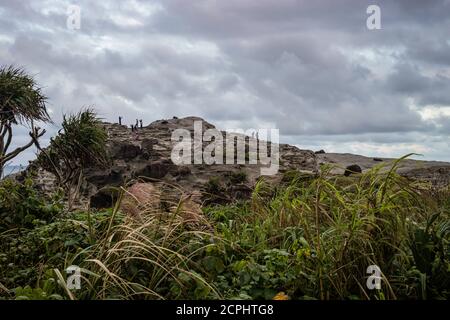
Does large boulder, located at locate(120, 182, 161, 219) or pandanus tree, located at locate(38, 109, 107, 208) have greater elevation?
pandanus tree, located at locate(38, 109, 107, 208)

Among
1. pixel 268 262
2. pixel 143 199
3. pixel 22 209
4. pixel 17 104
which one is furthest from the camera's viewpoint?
pixel 17 104

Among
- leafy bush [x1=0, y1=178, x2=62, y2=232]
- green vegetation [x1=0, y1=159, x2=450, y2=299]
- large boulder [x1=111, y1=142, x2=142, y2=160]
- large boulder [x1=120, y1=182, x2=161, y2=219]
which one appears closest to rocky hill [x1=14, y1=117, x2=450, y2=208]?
large boulder [x1=111, y1=142, x2=142, y2=160]

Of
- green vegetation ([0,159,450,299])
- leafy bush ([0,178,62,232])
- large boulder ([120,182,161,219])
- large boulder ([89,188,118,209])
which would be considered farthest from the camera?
large boulder ([89,188,118,209])

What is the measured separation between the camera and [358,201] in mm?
4777

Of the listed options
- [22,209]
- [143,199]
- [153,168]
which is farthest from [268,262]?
[153,168]

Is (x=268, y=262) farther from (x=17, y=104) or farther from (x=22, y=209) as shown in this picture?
(x=17, y=104)

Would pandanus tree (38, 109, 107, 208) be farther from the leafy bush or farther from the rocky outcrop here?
the leafy bush

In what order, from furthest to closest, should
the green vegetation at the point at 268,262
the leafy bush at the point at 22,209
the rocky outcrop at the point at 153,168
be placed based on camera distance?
the rocky outcrop at the point at 153,168 < the leafy bush at the point at 22,209 < the green vegetation at the point at 268,262

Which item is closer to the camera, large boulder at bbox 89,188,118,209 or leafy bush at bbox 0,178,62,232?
leafy bush at bbox 0,178,62,232

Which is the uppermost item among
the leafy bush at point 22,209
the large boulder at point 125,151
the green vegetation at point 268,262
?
the large boulder at point 125,151

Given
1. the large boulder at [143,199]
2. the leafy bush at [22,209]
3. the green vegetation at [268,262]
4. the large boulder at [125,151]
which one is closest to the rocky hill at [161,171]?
the large boulder at [125,151]

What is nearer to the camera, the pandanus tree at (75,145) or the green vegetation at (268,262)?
the green vegetation at (268,262)

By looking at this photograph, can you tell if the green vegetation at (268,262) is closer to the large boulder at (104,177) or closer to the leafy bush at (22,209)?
the leafy bush at (22,209)
